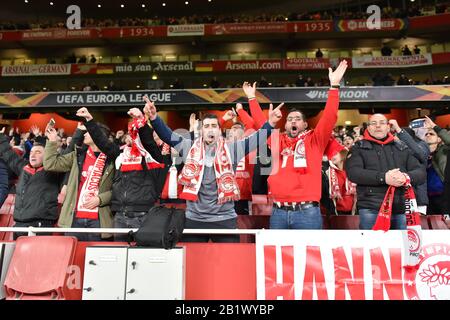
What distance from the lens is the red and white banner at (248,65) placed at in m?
22.6

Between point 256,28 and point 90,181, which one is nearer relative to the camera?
point 90,181

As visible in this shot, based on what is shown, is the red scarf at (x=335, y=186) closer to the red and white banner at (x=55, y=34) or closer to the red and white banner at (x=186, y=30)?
the red and white banner at (x=186, y=30)

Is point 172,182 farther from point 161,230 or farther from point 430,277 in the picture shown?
point 430,277

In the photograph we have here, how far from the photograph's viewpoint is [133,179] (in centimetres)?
354

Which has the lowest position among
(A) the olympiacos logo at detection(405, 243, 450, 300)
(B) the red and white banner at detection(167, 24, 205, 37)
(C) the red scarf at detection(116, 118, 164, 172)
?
(A) the olympiacos logo at detection(405, 243, 450, 300)

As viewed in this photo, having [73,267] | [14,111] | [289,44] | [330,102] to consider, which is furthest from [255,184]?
[289,44]

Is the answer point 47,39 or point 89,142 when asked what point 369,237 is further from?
point 47,39

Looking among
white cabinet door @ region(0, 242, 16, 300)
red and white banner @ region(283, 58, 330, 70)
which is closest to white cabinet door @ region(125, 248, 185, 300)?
white cabinet door @ region(0, 242, 16, 300)

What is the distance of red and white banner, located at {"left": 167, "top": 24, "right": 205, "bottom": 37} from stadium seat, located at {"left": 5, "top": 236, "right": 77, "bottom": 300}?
21.1 m

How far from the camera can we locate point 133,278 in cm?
278

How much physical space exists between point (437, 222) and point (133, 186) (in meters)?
3.36

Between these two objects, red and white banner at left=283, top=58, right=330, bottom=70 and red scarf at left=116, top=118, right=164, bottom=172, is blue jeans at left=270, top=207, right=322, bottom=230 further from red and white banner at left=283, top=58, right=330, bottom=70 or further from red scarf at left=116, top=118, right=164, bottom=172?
red and white banner at left=283, top=58, right=330, bottom=70

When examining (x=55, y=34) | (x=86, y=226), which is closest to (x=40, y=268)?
(x=86, y=226)

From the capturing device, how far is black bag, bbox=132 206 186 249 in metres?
2.78
